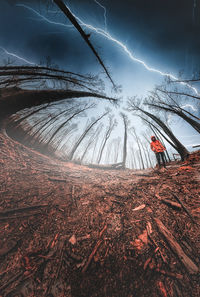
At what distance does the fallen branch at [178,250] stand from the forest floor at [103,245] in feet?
0.04

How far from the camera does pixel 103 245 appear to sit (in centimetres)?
179

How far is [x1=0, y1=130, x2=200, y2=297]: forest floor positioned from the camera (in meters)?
1.36

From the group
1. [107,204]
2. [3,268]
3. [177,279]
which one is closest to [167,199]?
[177,279]

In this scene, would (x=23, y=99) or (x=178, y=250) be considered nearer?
(x=178, y=250)

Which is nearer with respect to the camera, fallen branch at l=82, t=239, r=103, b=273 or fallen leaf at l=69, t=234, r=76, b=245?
fallen branch at l=82, t=239, r=103, b=273

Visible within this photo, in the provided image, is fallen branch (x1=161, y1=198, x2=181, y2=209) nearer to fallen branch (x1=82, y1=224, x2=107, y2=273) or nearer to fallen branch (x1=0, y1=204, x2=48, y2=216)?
fallen branch (x1=82, y1=224, x2=107, y2=273)

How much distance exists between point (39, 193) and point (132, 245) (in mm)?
3344

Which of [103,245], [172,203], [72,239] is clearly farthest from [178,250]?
[72,239]

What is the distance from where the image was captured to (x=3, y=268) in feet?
5.09

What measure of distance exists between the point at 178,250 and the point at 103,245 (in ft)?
4.47

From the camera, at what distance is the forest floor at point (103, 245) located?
4.45ft

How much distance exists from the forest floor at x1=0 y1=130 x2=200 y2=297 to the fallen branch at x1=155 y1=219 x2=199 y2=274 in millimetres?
12

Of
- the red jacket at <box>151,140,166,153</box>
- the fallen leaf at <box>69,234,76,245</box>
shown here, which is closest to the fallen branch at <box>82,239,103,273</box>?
the fallen leaf at <box>69,234,76,245</box>

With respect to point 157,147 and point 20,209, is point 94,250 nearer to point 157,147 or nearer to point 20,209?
point 20,209
